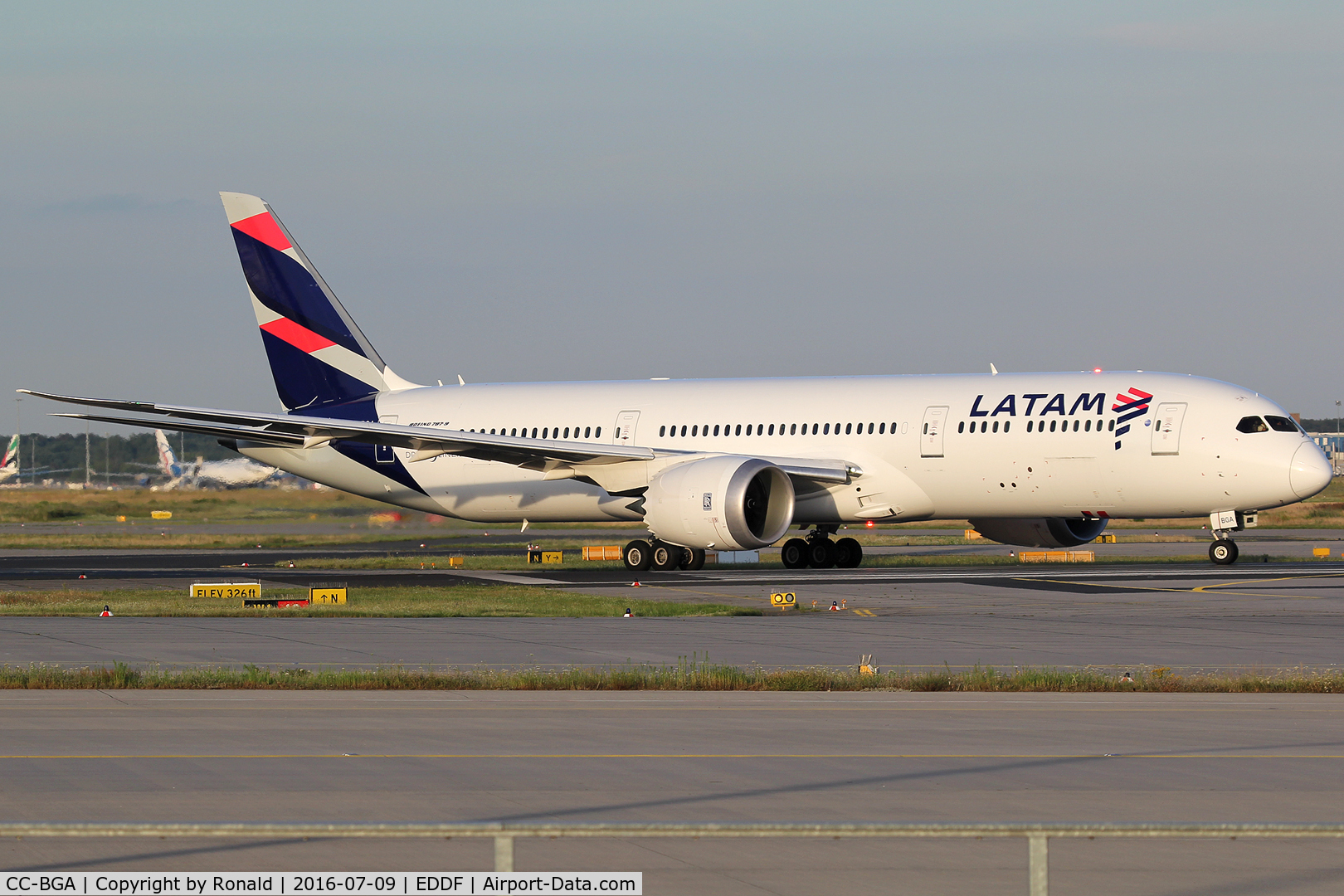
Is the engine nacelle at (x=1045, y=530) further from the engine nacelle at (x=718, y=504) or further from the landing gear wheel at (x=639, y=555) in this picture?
the landing gear wheel at (x=639, y=555)

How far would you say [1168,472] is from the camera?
1394 inches

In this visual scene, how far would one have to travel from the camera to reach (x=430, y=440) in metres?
37.1

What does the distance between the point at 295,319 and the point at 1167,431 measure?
2385cm

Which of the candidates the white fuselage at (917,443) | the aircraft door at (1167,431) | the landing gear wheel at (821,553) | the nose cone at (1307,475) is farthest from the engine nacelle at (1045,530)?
the nose cone at (1307,475)

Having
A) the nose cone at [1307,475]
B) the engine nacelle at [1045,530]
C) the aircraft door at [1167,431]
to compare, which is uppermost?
the aircraft door at [1167,431]

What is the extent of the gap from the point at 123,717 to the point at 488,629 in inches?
357

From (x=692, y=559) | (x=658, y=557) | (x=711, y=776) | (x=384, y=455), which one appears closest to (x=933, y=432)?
(x=692, y=559)

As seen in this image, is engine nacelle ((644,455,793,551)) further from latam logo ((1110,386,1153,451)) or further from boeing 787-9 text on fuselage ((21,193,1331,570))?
latam logo ((1110,386,1153,451))

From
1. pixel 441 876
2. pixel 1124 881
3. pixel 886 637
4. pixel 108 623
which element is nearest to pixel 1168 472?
pixel 886 637

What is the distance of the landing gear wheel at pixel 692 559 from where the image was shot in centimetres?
3884

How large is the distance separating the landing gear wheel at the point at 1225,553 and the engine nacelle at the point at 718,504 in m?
9.90

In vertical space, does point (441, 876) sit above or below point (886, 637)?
below

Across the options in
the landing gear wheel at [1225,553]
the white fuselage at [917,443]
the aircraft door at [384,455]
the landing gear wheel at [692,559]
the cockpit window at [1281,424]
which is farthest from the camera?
the aircraft door at [384,455]

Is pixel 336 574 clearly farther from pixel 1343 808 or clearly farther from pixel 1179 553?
pixel 1343 808
